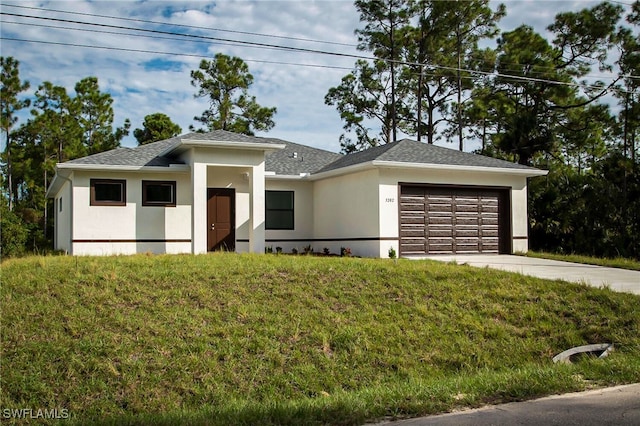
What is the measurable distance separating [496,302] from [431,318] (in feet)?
5.53

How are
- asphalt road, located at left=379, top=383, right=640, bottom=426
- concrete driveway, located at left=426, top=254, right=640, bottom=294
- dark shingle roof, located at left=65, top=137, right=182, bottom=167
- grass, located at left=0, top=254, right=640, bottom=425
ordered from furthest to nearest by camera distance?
1. dark shingle roof, located at left=65, top=137, right=182, bottom=167
2. concrete driveway, located at left=426, top=254, right=640, bottom=294
3. grass, located at left=0, top=254, right=640, bottom=425
4. asphalt road, located at left=379, top=383, right=640, bottom=426

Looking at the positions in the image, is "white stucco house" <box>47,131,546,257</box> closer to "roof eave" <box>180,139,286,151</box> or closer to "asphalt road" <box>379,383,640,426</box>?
"roof eave" <box>180,139,286,151</box>

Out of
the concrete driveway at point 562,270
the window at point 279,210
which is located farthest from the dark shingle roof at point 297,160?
the concrete driveway at point 562,270

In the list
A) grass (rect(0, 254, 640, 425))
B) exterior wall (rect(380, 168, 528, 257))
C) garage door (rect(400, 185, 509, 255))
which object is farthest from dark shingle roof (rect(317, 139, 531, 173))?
grass (rect(0, 254, 640, 425))

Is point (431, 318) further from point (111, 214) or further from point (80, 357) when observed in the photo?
point (111, 214)

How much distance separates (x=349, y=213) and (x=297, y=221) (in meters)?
2.74

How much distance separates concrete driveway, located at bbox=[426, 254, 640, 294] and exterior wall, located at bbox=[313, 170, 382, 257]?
2008 millimetres

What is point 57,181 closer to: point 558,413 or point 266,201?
point 266,201

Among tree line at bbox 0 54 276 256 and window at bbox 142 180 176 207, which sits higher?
tree line at bbox 0 54 276 256

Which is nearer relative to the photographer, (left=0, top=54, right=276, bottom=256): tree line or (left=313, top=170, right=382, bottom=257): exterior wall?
(left=313, top=170, right=382, bottom=257): exterior wall

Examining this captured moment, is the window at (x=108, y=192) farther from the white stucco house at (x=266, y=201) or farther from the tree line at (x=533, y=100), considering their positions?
the tree line at (x=533, y=100)

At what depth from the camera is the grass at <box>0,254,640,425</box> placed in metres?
7.27

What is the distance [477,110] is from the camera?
32844 millimetres

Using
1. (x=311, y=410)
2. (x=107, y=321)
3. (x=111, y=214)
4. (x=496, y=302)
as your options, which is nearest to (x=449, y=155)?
(x=496, y=302)
